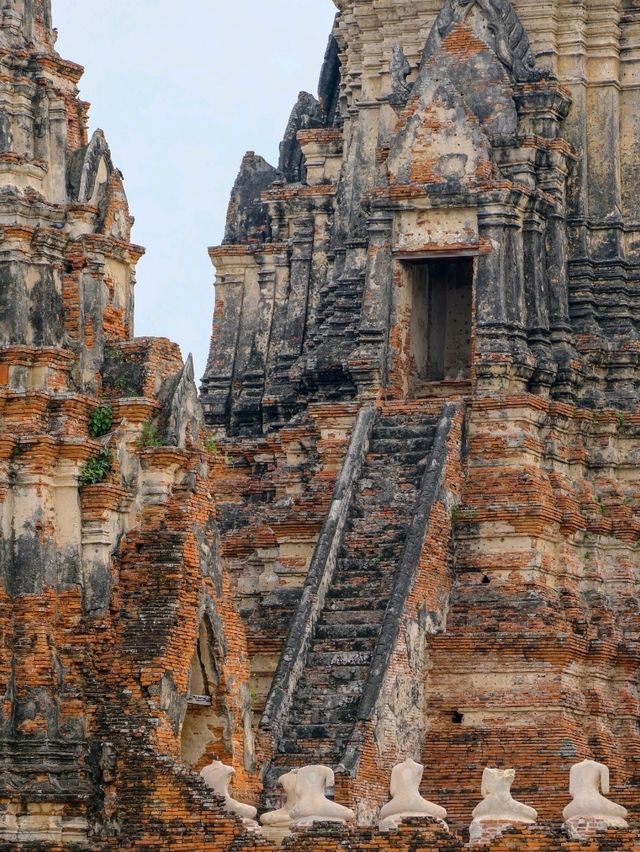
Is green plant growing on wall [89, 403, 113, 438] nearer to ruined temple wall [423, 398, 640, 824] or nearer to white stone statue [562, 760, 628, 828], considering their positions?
white stone statue [562, 760, 628, 828]

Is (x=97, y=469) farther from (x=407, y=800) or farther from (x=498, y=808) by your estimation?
(x=498, y=808)

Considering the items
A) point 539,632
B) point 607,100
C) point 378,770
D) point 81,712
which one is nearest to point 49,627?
point 81,712

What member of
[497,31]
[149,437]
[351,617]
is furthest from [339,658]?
[497,31]

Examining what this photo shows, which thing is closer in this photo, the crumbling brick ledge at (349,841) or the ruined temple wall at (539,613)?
the crumbling brick ledge at (349,841)

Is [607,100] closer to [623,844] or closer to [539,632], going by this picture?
[539,632]

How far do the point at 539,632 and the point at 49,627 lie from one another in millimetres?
6787

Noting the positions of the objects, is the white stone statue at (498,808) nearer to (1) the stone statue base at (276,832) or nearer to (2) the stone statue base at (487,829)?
(2) the stone statue base at (487,829)

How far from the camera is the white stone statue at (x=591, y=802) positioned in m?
26.2

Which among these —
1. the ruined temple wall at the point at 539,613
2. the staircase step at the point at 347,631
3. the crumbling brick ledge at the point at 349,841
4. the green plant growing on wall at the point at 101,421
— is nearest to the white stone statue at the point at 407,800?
the crumbling brick ledge at the point at 349,841

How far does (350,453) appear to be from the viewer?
33719mm

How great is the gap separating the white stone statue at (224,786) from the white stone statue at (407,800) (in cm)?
110

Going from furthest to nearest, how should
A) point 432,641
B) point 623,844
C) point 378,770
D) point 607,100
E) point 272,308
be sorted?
point 272,308 < point 607,100 < point 432,641 < point 378,770 < point 623,844

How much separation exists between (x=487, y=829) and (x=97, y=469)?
14.7 feet

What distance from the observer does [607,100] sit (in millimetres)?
36500
